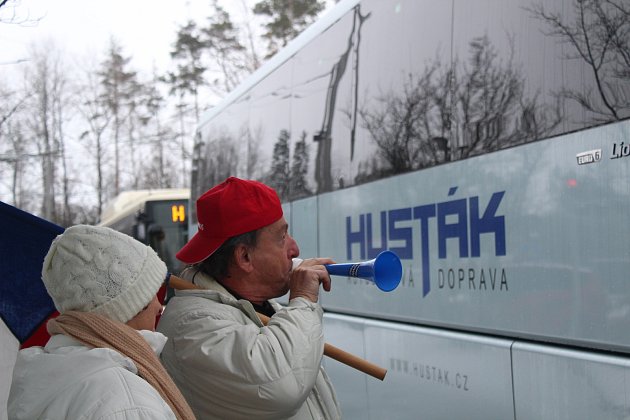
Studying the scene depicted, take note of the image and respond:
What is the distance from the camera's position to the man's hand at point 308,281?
3.15m

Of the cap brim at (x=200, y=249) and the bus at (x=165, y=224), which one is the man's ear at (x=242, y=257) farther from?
the bus at (x=165, y=224)

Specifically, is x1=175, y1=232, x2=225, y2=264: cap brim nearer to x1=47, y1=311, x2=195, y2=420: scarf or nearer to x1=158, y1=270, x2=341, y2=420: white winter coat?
x1=158, y1=270, x2=341, y2=420: white winter coat

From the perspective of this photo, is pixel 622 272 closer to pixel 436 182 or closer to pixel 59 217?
pixel 436 182

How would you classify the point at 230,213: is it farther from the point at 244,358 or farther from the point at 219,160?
the point at 219,160

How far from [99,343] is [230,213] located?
41.4 inches

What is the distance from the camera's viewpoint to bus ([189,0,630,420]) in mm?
3977

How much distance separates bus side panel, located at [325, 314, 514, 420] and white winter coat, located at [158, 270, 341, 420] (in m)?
1.79

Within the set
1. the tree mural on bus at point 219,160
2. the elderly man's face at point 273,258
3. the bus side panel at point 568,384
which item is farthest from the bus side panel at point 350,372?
the tree mural on bus at point 219,160

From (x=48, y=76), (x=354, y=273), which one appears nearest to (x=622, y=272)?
(x=354, y=273)

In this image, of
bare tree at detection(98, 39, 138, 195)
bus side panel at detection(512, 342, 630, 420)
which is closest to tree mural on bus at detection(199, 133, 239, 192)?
bus side panel at detection(512, 342, 630, 420)

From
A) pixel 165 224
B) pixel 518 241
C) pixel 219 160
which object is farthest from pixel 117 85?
pixel 518 241

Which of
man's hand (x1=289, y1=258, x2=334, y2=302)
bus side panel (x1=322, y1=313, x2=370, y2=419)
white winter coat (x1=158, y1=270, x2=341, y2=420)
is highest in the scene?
man's hand (x1=289, y1=258, x2=334, y2=302)

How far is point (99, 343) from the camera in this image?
7.32 feet

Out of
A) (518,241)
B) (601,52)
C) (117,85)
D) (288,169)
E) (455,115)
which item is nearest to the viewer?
(601,52)
